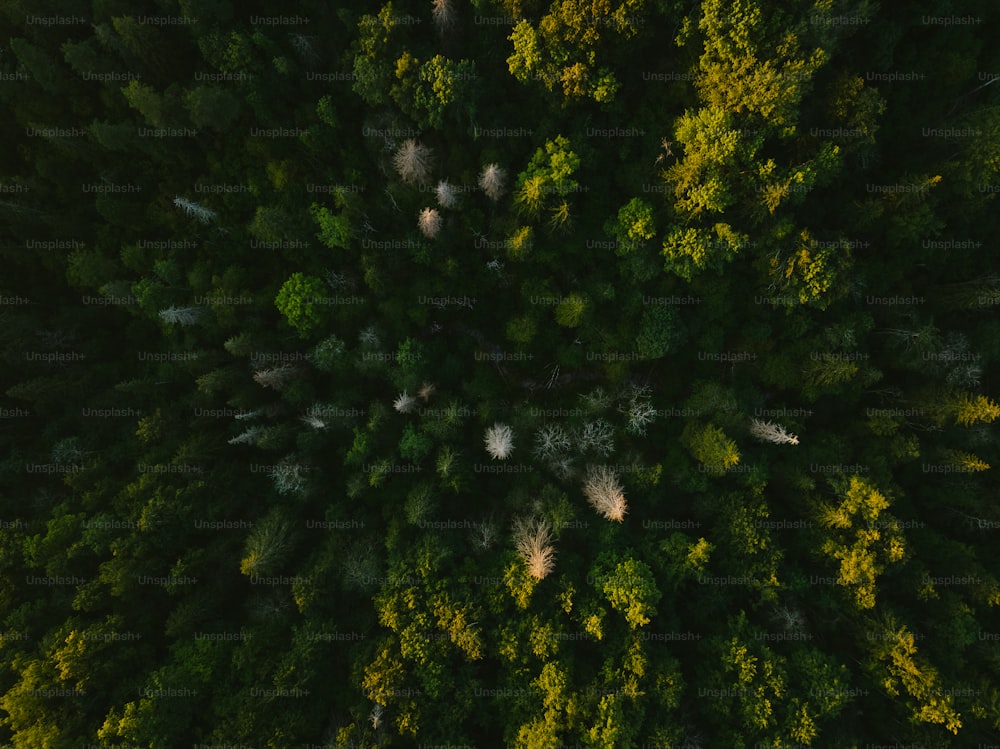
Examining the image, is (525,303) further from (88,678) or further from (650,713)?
(88,678)

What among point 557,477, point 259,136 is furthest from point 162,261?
point 557,477

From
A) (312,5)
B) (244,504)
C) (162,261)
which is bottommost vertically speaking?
(244,504)

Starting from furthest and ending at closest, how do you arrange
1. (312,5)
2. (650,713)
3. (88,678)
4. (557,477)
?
(557,477) < (312,5) < (650,713) < (88,678)

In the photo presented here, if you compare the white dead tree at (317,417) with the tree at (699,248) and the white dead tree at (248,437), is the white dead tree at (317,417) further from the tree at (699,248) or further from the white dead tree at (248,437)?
Answer: the tree at (699,248)

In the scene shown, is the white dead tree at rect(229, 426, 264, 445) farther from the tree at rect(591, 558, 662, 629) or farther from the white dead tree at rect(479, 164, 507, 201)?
the tree at rect(591, 558, 662, 629)

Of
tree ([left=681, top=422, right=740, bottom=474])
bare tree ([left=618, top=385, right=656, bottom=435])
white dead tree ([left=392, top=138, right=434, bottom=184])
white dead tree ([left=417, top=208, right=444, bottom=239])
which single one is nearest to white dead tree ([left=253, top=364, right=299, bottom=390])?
white dead tree ([left=417, top=208, right=444, bottom=239])

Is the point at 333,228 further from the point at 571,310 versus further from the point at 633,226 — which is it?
the point at 633,226
